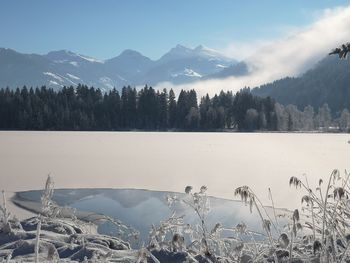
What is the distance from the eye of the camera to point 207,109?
103m

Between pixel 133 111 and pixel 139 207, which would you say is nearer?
pixel 139 207

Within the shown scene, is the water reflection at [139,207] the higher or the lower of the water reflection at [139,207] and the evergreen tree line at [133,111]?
the lower

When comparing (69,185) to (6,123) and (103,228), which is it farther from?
(6,123)

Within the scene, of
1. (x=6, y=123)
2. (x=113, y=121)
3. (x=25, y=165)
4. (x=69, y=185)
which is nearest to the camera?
(x=69, y=185)

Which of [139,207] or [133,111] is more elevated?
[133,111]

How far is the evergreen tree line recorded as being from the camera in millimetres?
91812

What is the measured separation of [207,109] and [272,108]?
15.9 meters

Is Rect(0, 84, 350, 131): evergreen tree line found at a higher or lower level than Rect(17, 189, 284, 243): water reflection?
higher

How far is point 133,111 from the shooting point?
10169 centimetres

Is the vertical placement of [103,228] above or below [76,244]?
below

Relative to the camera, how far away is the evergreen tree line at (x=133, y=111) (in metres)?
91.8

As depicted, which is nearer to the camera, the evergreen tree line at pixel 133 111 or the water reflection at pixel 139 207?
the water reflection at pixel 139 207

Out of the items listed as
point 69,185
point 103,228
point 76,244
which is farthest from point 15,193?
point 76,244

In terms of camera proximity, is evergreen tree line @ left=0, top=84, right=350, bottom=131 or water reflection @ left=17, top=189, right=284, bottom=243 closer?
water reflection @ left=17, top=189, right=284, bottom=243
